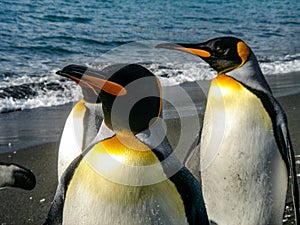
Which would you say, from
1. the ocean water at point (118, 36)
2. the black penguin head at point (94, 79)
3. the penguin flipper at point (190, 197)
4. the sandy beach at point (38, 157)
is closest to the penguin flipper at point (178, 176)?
the penguin flipper at point (190, 197)

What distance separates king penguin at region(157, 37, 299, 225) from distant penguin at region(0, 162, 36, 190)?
→ 107 cm

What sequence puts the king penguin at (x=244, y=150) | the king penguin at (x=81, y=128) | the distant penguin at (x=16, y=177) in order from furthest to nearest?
the king penguin at (x=81, y=128), the king penguin at (x=244, y=150), the distant penguin at (x=16, y=177)

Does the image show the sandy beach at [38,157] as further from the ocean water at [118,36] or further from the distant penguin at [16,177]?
the ocean water at [118,36]

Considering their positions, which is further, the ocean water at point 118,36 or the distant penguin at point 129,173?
the ocean water at point 118,36

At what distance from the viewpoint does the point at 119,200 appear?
2.80 metres

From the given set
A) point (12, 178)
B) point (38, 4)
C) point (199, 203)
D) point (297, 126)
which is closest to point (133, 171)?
point (199, 203)

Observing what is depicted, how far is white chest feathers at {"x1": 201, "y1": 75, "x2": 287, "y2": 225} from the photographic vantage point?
12.8 feet

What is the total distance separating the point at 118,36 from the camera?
18.2m

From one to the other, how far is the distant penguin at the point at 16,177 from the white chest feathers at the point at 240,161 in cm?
107

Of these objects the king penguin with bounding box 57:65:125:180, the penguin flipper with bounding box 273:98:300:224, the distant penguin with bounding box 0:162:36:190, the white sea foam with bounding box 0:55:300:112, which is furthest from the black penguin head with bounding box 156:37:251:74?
the white sea foam with bounding box 0:55:300:112

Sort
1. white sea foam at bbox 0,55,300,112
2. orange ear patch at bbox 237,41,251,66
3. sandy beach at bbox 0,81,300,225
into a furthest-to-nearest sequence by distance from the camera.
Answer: white sea foam at bbox 0,55,300,112
sandy beach at bbox 0,81,300,225
orange ear patch at bbox 237,41,251,66

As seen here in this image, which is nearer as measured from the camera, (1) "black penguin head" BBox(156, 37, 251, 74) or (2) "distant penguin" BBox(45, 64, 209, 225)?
(2) "distant penguin" BBox(45, 64, 209, 225)

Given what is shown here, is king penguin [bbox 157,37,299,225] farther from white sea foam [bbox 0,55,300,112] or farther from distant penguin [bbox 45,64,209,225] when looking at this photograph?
white sea foam [bbox 0,55,300,112]

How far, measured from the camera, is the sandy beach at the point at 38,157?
14.5 feet
